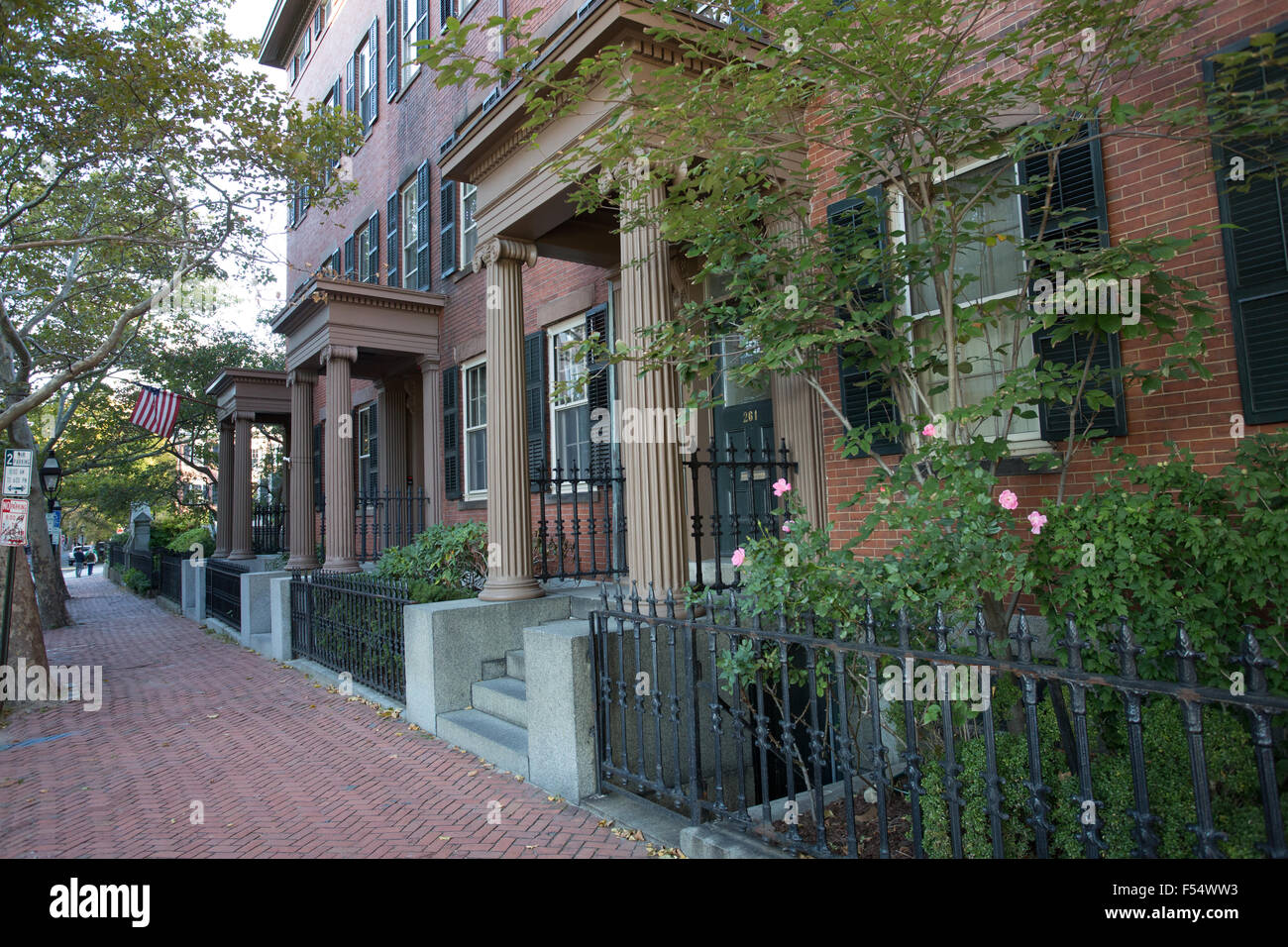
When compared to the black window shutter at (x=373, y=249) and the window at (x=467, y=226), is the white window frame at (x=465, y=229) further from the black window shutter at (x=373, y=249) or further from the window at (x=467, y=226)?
the black window shutter at (x=373, y=249)

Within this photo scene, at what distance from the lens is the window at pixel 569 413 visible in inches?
415

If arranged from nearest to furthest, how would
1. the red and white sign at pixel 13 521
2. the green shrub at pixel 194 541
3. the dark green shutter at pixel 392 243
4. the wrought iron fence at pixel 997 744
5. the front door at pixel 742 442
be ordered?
1. the wrought iron fence at pixel 997 744
2. the front door at pixel 742 442
3. the red and white sign at pixel 13 521
4. the dark green shutter at pixel 392 243
5. the green shrub at pixel 194 541

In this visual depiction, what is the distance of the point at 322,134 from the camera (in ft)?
37.7

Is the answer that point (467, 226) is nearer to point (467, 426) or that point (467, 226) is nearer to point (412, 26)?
point (467, 426)

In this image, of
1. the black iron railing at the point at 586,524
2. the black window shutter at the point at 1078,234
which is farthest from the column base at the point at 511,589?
the black window shutter at the point at 1078,234

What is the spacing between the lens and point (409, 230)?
15.5m

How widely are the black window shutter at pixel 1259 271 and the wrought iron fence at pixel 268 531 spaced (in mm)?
17062

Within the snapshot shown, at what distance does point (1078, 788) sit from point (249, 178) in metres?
12.4

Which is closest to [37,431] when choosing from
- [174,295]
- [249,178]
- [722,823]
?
[174,295]

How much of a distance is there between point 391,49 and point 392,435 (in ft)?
25.5

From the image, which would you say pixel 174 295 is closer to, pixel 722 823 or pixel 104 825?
pixel 104 825

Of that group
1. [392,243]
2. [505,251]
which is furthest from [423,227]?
[505,251]

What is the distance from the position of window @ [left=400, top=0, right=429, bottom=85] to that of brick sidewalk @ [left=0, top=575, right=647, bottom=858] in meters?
11.6

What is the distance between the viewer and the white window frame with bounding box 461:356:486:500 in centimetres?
1266
